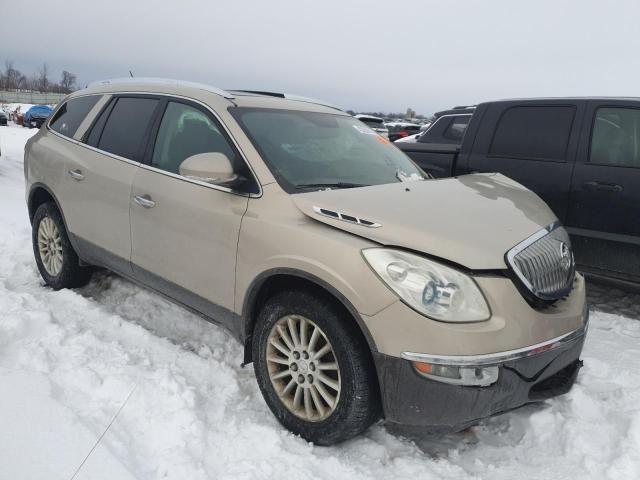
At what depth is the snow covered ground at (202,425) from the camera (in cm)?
238

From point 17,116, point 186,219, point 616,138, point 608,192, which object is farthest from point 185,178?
point 17,116

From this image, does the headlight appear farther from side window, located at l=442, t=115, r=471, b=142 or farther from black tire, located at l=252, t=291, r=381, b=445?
side window, located at l=442, t=115, r=471, b=142

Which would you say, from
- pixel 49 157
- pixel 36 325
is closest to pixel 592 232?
pixel 36 325

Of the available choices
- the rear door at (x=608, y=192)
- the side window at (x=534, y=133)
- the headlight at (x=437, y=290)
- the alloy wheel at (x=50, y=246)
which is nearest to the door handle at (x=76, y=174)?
the alloy wheel at (x=50, y=246)

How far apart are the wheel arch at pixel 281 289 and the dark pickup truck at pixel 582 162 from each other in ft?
9.52

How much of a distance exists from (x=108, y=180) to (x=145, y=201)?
54cm

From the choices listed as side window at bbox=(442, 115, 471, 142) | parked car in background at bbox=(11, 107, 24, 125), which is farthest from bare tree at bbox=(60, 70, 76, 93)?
side window at bbox=(442, 115, 471, 142)

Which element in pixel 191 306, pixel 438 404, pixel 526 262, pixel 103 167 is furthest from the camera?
pixel 103 167

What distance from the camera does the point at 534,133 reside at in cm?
484

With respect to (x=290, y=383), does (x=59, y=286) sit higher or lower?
lower

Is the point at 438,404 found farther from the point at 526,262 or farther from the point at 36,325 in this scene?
the point at 36,325

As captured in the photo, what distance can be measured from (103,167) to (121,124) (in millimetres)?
361

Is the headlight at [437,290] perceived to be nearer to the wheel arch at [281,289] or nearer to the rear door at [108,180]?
the wheel arch at [281,289]

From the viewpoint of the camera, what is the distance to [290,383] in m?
2.71
